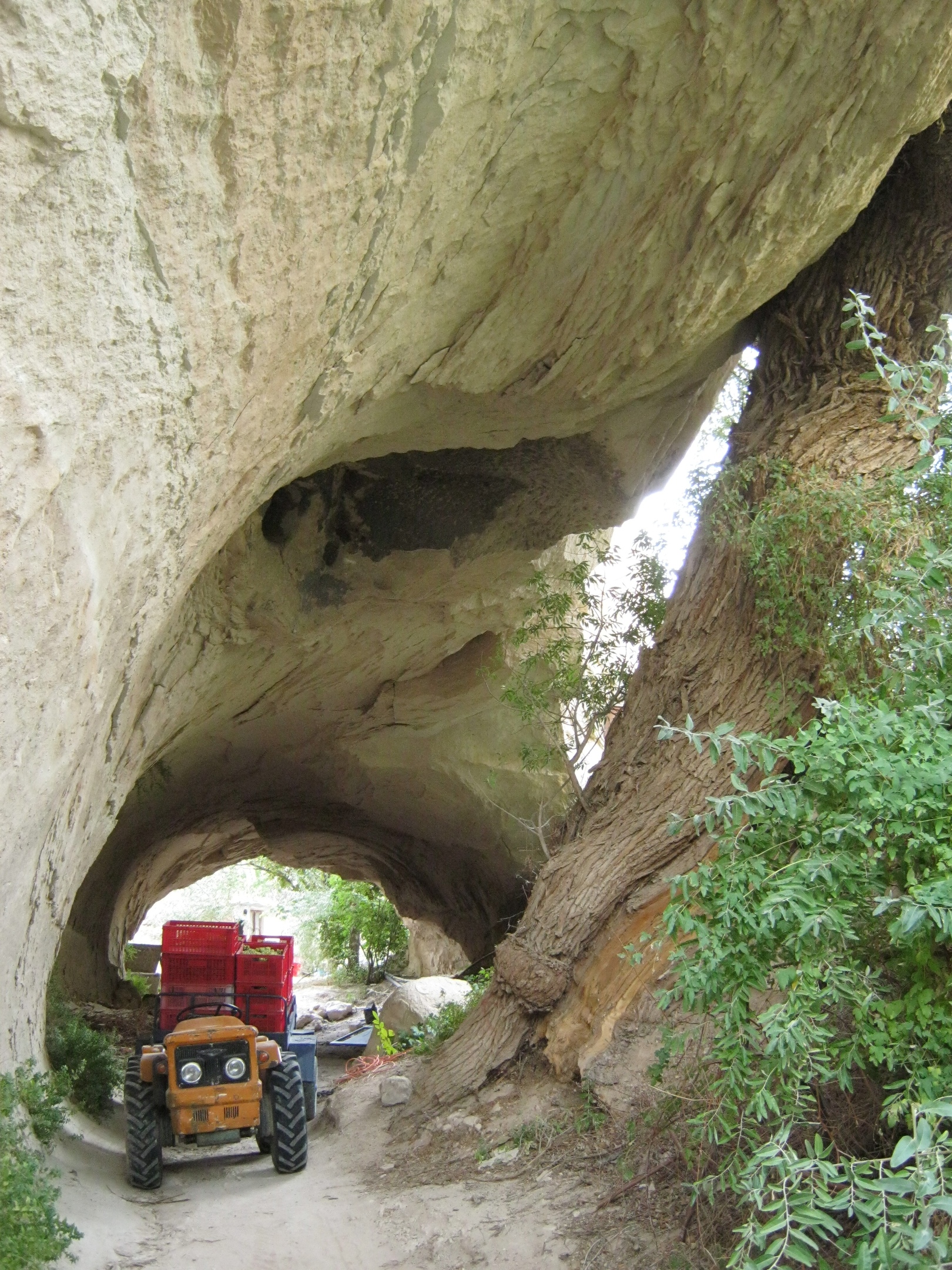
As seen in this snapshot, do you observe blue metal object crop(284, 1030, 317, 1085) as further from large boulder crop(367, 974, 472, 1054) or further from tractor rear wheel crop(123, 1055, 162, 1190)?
large boulder crop(367, 974, 472, 1054)

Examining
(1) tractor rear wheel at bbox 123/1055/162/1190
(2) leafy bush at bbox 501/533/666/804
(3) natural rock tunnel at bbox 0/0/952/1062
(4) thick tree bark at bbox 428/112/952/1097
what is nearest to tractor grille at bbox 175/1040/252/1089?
(1) tractor rear wheel at bbox 123/1055/162/1190

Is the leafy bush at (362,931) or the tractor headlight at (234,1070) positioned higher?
the tractor headlight at (234,1070)

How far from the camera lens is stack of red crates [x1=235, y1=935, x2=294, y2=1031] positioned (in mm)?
6707

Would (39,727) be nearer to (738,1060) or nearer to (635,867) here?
(738,1060)

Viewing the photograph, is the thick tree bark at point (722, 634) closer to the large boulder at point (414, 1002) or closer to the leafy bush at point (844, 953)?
the leafy bush at point (844, 953)

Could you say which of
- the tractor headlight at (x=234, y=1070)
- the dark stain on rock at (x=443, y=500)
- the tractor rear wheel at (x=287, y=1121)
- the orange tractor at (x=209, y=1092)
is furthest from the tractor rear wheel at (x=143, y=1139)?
the dark stain on rock at (x=443, y=500)

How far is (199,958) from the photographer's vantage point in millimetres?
6848

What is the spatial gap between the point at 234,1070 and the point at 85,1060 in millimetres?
1900

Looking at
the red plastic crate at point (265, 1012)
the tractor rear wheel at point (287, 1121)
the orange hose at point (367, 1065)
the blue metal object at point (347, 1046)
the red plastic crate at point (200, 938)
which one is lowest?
the blue metal object at point (347, 1046)

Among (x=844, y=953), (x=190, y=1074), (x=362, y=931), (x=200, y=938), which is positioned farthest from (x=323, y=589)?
(x=362, y=931)

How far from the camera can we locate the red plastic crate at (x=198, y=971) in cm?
676

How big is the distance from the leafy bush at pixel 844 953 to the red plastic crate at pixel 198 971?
416 cm

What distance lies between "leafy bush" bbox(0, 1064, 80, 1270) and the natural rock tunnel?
630 millimetres

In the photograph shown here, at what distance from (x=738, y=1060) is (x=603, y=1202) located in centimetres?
148
